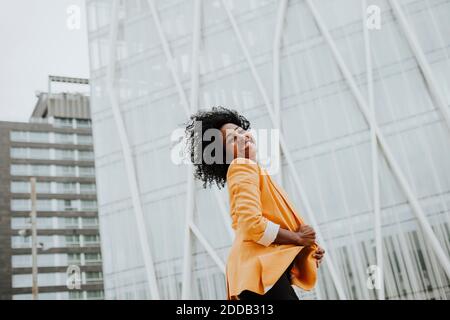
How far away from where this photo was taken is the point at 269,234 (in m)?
1.83

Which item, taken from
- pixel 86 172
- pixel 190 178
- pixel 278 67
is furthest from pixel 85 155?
pixel 278 67

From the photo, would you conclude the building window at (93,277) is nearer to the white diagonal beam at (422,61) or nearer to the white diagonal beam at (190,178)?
the white diagonal beam at (190,178)

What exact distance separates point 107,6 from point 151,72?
1.99m

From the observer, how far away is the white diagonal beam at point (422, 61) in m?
10.1

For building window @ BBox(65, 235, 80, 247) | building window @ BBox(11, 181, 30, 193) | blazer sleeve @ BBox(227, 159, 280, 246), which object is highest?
building window @ BBox(11, 181, 30, 193)

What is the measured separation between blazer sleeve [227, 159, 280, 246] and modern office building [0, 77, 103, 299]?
163 ft

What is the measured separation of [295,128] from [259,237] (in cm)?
906

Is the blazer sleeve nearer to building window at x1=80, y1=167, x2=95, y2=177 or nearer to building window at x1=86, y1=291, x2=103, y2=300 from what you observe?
building window at x1=86, y1=291, x2=103, y2=300

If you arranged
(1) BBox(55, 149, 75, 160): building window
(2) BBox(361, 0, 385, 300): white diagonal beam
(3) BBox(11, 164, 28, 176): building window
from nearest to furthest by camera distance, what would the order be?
(2) BBox(361, 0, 385, 300): white diagonal beam
(3) BBox(11, 164, 28, 176): building window
(1) BBox(55, 149, 75, 160): building window

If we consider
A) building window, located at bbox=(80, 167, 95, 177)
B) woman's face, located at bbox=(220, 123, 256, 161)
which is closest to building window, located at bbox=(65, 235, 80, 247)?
building window, located at bbox=(80, 167, 95, 177)

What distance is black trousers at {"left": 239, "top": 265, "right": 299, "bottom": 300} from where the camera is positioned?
5.98 ft

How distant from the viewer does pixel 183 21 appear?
11922 millimetres

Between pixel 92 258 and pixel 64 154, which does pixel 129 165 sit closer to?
pixel 92 258

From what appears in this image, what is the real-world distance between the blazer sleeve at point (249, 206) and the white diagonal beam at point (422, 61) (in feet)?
29.3
